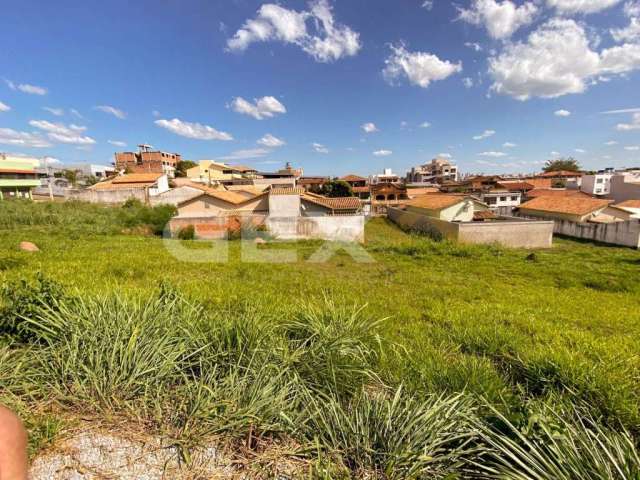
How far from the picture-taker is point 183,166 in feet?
203

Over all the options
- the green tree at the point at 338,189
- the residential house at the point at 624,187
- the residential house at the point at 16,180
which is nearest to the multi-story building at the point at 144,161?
the residential house at the point at 16,180

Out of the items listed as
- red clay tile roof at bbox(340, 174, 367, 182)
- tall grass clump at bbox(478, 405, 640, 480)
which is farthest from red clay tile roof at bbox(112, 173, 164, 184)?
tall grass clump at bbox(478, 405, 640, 480)

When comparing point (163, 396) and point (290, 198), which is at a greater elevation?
point (290, 198)

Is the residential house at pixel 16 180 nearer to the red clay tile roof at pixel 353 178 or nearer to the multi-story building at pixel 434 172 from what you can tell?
the red clay tile roof at pixel 353 178

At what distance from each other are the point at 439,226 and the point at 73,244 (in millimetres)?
19342

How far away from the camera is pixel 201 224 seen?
52.5ft

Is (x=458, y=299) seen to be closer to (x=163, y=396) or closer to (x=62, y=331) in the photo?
(x=163, y=396)

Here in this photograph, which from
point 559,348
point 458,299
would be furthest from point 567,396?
point 458,299

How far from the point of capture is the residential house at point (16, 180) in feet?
103

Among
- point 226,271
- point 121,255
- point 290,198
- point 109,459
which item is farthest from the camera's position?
point 290,198

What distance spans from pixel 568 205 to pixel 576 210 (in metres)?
1.20

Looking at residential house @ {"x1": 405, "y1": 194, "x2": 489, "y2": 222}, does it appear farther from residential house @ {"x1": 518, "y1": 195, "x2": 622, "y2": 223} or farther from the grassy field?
the grassy field

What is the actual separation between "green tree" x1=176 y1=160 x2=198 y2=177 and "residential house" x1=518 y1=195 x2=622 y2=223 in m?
59.4

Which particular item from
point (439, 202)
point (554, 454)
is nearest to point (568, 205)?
point (439, 202)
